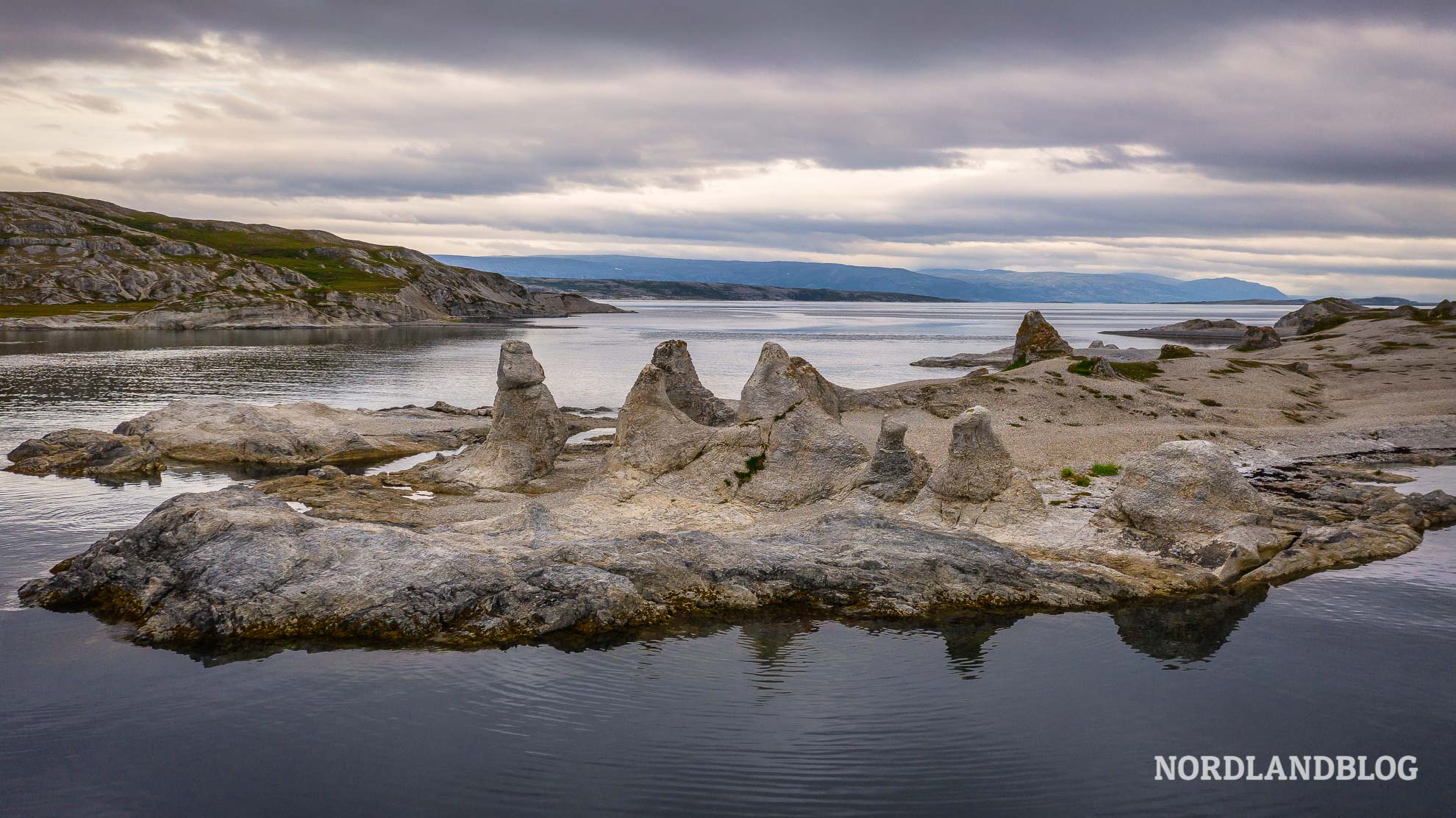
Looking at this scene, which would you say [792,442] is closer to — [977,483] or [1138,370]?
[977,483]

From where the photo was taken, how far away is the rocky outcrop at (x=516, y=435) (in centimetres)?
3353

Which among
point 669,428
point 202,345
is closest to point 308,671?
point 669,428

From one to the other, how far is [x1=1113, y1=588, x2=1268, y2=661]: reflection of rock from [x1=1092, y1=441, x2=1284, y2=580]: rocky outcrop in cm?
147

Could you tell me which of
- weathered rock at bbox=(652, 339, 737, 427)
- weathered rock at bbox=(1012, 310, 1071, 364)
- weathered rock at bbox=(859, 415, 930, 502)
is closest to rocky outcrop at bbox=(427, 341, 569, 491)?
weathered rock at bbox=(652, 339, 737, 427)

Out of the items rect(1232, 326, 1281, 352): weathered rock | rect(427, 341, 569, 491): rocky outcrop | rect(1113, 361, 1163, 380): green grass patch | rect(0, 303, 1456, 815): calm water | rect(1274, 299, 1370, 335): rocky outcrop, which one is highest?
rect(1274, 299, 1370, 335): rocky outcrop

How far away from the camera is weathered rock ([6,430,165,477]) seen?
36312mm

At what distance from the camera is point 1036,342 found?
70.8m

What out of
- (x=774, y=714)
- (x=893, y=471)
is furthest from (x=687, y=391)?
(x=774, y=714)

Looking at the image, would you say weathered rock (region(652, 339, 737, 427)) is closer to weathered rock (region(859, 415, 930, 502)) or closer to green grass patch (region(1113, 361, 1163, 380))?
weathered rock (region(859, 415, 930, 502))

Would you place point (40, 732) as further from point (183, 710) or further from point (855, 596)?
point (855, 596)

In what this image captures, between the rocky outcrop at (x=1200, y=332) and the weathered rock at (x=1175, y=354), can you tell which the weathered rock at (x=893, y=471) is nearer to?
the weathered rock at (x=1175, y=354)

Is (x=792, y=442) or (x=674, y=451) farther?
(x=674, y=451)

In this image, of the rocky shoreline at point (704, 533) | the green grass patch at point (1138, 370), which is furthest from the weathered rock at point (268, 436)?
the green grass patch at point (1138, 370)

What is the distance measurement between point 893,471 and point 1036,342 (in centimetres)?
4752
